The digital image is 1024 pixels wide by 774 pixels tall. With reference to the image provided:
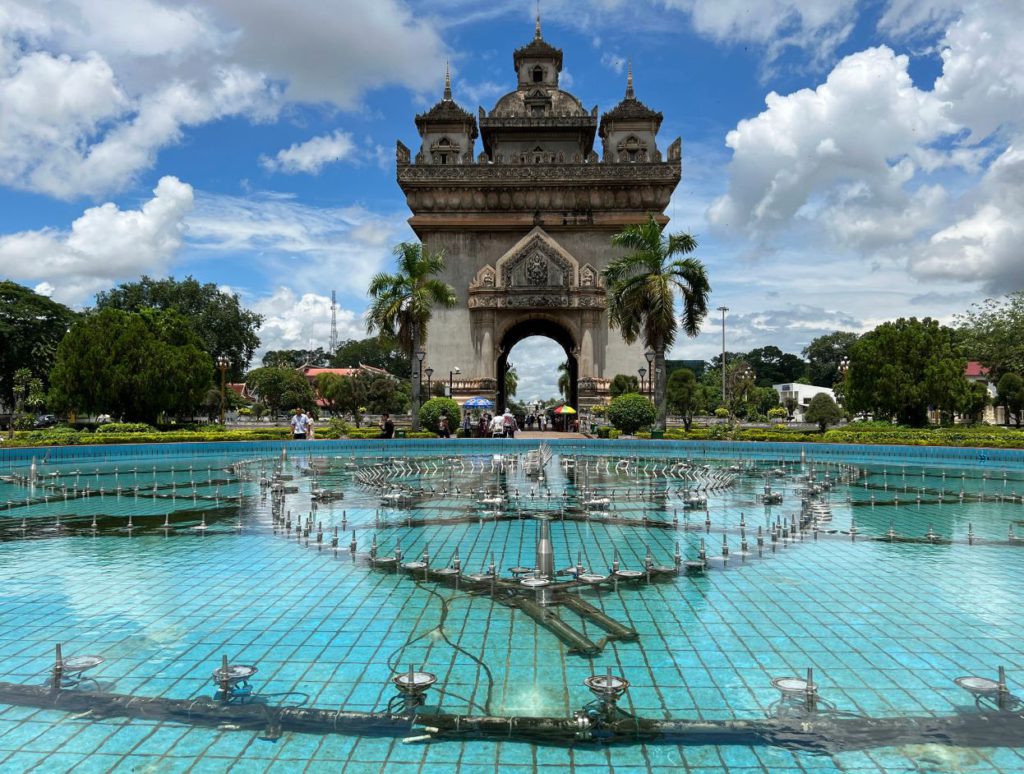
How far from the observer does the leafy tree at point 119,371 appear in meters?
31.7

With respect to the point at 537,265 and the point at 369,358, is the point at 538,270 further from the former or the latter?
the point at 369,358

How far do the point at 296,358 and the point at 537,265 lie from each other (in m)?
77.7

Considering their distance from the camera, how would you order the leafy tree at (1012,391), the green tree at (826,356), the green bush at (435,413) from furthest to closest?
the green tree at (826,356), the leafy tree at (1012,391), the green bush at (435,413)

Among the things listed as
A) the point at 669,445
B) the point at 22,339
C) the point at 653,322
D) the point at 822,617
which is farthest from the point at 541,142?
the point at 822,617

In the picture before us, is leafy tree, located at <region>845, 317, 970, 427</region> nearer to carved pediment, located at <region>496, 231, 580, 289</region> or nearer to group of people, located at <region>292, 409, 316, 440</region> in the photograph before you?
carved pediment, located at <region>496, 231, 580, 289</region>

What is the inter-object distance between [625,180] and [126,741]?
1460 inches

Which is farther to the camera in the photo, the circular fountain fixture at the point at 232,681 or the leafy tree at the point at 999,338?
the leafy tree at the point at 999,338

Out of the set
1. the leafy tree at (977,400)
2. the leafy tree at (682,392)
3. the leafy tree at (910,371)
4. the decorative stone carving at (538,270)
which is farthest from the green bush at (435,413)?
the leafy tree at (977,400)

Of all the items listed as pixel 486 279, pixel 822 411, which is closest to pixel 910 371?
pixel 822 411

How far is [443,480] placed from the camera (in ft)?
57.7

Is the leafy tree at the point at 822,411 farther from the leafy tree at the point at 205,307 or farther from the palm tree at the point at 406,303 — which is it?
the leafy tree at the point at 205,307

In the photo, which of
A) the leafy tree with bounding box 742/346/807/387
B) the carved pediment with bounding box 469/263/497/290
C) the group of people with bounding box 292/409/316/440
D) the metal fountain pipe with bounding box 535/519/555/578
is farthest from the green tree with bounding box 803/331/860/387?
the metal fountain pipe with bounding box 535/519/555/578

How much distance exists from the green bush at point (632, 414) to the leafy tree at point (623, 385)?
19.4 feet

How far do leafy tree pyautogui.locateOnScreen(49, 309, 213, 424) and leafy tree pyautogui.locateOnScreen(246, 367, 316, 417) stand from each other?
2978 cm
